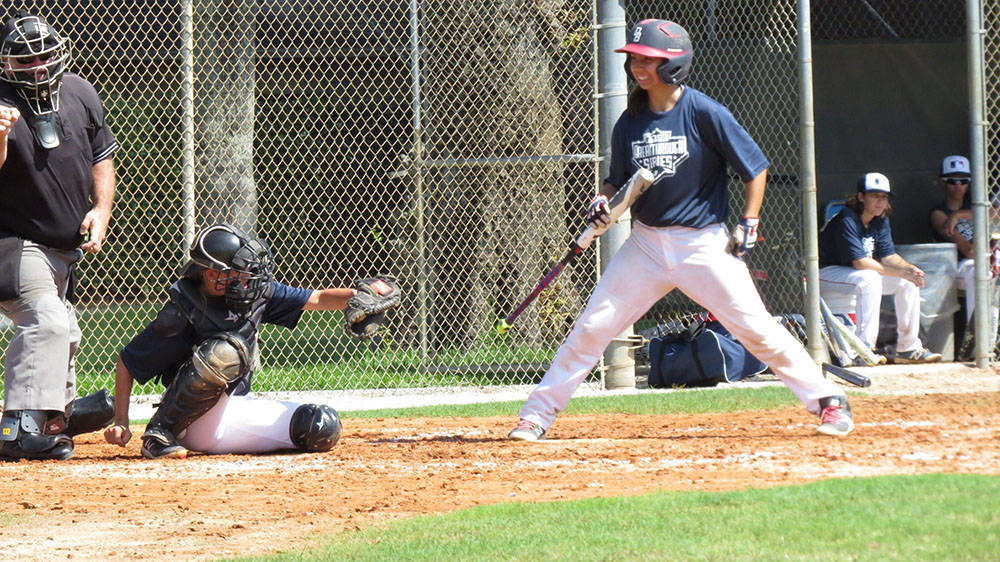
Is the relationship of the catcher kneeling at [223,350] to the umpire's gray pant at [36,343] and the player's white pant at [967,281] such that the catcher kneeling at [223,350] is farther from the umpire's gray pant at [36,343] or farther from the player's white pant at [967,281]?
the player's white pant at [967,281]

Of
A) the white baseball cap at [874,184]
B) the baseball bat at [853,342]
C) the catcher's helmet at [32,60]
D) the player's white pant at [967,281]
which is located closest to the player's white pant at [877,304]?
the baseball bat at [853,342]

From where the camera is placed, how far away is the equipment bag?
9062 millimetres

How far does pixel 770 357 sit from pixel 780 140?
7.07 metres

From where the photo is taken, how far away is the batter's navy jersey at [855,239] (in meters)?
10.2

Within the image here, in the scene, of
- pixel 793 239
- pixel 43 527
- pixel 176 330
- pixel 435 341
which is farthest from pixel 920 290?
pixel 43 527

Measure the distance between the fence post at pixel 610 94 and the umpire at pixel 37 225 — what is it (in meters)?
3.86

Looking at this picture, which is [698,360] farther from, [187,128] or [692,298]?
[187,128]

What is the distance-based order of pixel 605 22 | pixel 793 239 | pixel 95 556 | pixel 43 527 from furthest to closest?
pixel 793 239 < pixel 605 22 < pixel 43 527 < pixel 95 556

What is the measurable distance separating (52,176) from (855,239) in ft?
21.1

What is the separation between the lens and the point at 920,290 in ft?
33.7

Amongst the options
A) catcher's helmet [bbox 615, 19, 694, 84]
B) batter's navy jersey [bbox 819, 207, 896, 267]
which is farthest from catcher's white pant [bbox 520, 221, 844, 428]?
batter's navy jersey [bbox 819, 207, 896, 267]

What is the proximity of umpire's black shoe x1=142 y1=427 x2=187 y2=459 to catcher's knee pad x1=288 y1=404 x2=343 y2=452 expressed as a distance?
0.58 m

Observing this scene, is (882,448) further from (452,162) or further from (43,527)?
(452,162)

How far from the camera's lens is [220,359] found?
5.96m
